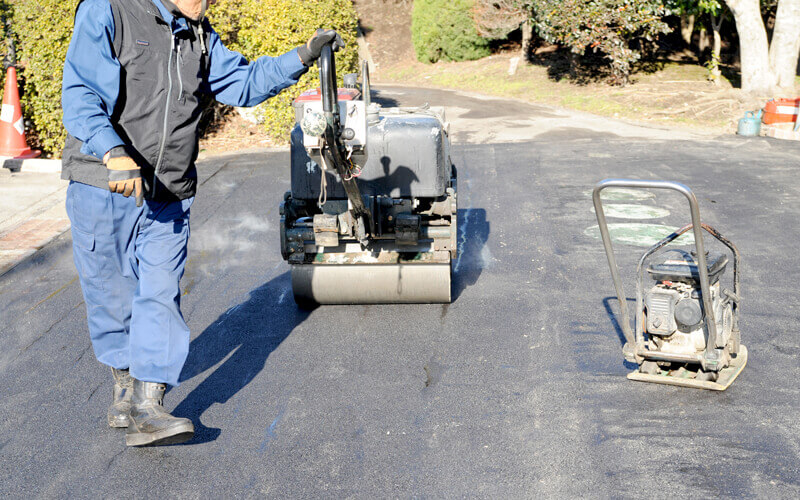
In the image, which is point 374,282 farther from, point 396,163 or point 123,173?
point 123,173

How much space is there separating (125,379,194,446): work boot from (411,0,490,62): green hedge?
24457 mm

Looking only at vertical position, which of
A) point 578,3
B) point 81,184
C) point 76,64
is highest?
point 578,3

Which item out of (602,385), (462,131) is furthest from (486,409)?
(462,131)

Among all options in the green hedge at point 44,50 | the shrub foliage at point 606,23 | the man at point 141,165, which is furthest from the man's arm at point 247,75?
the shrub foliage at point 606,23

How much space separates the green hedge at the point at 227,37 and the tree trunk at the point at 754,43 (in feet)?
28.5

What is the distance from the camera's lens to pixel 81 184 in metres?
3.94

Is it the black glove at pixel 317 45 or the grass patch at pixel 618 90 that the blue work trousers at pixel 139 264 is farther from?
the grass patch at pixel 618 90

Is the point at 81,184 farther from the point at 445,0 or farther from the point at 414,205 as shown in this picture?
the point at 445,0

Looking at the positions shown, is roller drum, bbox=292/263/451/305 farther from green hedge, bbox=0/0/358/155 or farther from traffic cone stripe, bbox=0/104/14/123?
A: traffic cone stripe, bbox=0/104/14/123

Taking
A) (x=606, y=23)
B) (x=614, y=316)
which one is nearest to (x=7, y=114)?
(x=614, y=316)

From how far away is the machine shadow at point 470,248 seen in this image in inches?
266

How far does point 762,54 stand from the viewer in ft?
57.1

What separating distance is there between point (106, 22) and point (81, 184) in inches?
31.3

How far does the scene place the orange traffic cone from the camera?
12.2 metres
